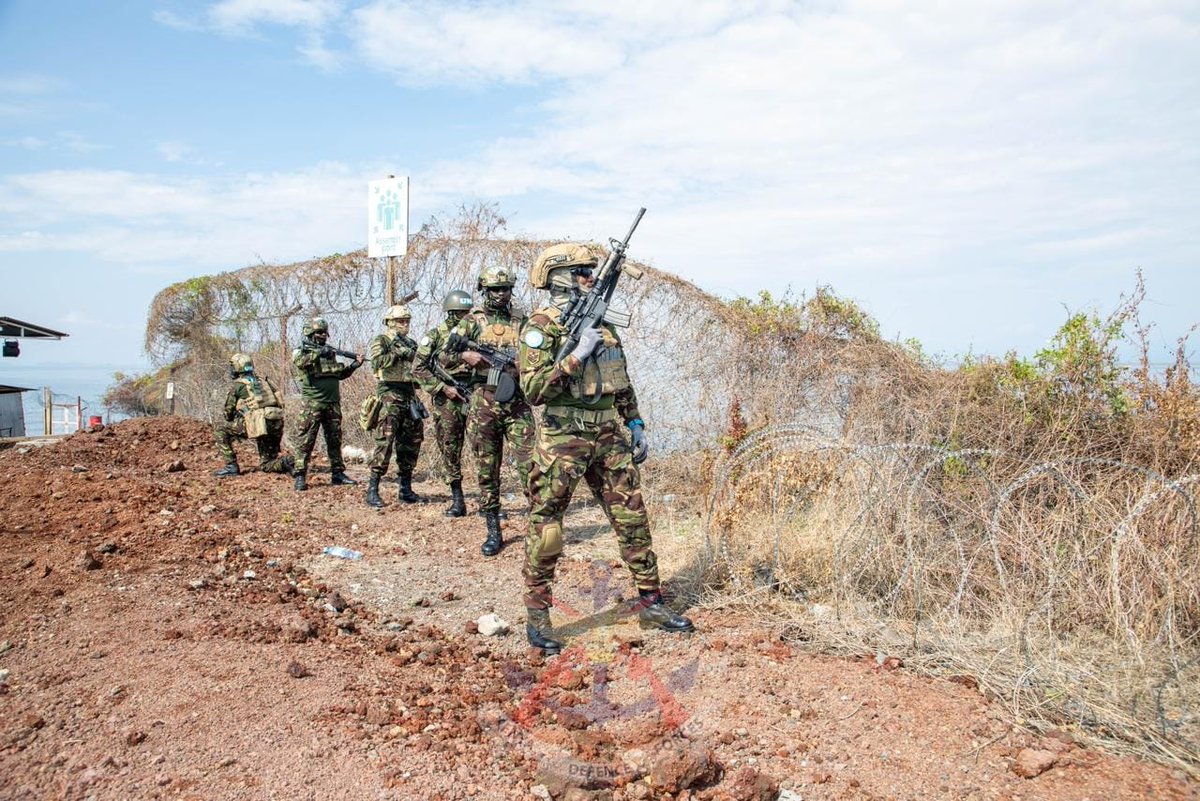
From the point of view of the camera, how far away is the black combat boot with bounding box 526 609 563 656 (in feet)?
14.0

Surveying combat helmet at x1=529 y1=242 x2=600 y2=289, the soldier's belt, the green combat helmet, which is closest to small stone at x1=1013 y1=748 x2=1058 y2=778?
the soldier's belt

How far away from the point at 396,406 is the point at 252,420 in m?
2.47

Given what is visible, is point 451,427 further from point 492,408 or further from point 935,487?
point 935,487

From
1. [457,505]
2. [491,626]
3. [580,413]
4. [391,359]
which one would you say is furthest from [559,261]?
[391,359]

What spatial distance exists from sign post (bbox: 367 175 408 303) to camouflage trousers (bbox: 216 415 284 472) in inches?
96.0

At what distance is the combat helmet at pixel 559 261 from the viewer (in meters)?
4.45

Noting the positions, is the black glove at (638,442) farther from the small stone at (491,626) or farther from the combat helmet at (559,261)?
the small stone at (491,626)

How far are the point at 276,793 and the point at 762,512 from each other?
12.1ft

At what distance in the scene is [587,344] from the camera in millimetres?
4113

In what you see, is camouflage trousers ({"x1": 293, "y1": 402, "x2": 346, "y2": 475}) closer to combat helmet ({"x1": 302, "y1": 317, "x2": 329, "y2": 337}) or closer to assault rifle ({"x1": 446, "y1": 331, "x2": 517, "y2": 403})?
combat helmet ({"x1": 302, "y1": 317, "x2": 329, "y2": 337})

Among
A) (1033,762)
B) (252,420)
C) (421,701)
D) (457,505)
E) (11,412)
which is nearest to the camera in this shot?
(1033,762)

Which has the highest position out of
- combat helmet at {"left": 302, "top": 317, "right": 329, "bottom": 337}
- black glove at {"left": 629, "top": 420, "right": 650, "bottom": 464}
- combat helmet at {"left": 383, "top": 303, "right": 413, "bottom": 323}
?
combat helmet at {"left": 383, "top": 303, "right": 413, "bottom": 323}

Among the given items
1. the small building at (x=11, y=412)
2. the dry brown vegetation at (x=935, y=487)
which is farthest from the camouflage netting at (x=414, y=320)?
the small building at (x=11, y=412)

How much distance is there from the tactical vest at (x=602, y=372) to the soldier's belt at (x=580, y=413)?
86 mm
